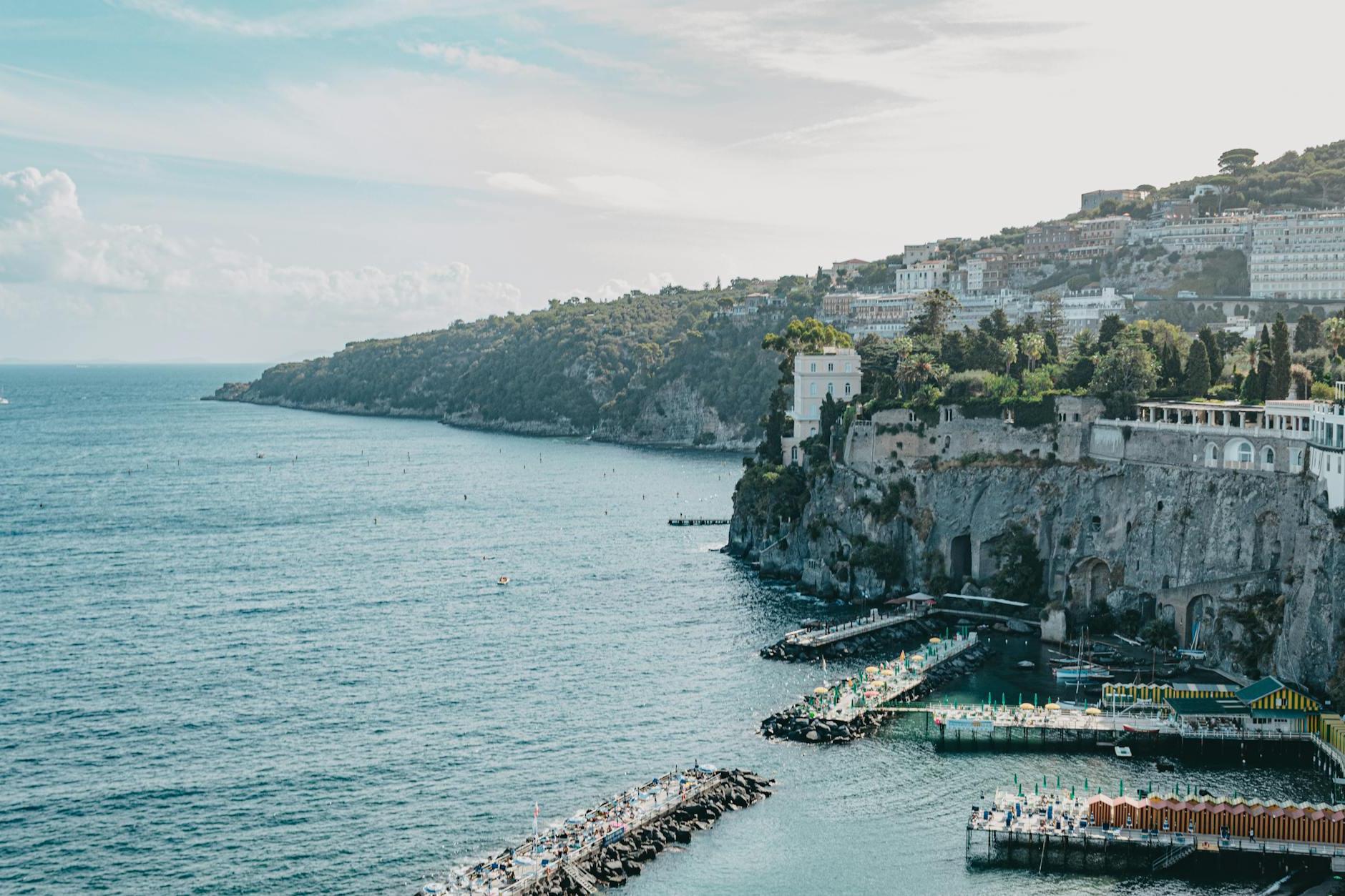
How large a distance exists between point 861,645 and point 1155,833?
110ft

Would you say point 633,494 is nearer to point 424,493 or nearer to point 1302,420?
point 424,493

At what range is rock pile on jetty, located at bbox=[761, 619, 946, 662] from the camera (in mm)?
88625

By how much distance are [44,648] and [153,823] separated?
33937 millimetres

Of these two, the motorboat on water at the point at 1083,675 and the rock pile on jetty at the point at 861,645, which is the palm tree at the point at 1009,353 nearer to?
the rock pile on jetty at the point at 861,645

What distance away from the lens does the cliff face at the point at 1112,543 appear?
78.3m

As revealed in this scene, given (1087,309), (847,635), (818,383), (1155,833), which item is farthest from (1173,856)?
(1087,309)

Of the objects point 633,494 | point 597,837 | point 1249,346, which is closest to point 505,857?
point 597,837

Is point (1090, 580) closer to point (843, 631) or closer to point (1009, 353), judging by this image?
point (843, 631)

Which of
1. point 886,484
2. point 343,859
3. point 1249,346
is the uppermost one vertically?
point 1249,346

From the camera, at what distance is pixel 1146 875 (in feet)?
186

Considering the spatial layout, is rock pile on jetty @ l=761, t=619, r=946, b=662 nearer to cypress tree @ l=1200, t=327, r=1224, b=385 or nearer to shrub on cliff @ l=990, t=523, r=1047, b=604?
shrub on cliff @ l=990, t=523, r=1047, b=604

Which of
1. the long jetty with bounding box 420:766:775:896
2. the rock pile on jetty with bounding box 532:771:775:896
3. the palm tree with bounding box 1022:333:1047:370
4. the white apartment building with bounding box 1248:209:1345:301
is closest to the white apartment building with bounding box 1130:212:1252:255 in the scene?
the white apartment building with bounding box 1248:209:1345:301

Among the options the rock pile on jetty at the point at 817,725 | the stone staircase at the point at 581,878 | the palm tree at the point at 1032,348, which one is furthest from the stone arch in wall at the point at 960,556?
the stone staircase at the point at 581,878

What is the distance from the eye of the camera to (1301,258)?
165875mm
